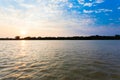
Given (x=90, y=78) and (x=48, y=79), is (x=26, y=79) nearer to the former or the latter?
(x=48, y=79)

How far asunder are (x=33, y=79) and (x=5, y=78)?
6.46 feet

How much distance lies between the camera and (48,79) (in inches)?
338

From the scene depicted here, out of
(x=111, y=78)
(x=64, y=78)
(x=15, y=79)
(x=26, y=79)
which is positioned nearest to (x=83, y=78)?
(x=64, y=78)

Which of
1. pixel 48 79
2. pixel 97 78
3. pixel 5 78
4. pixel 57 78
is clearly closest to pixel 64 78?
pixel 57 78

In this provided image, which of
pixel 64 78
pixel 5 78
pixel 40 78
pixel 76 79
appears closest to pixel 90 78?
pixel 76 79

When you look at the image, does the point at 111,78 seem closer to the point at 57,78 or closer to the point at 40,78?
the point at 57,78

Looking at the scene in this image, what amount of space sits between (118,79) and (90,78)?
6.20ft

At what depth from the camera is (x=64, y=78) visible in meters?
8.85

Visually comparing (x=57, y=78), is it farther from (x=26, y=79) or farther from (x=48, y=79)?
(x=26, y=79)

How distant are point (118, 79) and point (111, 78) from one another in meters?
0.46

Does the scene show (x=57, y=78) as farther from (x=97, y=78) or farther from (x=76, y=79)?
(x=97, y=78)

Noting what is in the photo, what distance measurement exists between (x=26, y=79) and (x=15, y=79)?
0.72 meters

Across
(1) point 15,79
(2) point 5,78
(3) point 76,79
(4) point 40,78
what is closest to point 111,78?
(3) point 76,79

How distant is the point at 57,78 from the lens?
8797mm
